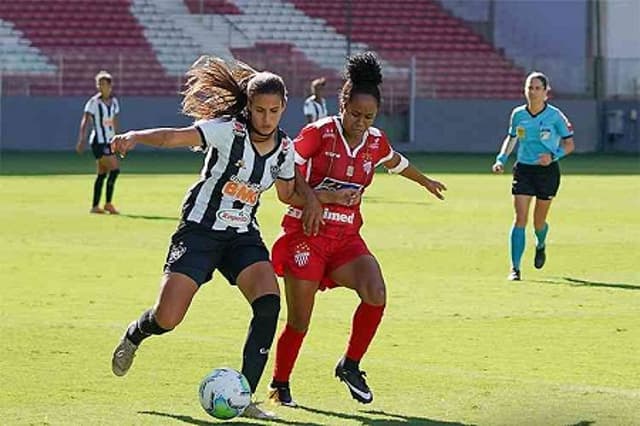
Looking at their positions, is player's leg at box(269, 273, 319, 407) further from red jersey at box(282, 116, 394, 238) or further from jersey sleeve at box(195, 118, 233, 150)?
jersey sleeve at box(195, 118, 233, 150)

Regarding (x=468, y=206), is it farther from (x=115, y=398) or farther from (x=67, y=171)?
(x=115, y=398)

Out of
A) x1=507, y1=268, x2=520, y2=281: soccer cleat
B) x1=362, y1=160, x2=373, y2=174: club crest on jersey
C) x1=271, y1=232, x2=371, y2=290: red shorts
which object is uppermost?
x1=362, y1=160, x2=373, y2=174: club crest on jersey

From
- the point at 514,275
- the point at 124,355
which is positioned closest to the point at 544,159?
the point at 514,275

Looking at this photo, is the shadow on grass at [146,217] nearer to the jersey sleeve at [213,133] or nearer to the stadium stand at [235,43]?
the jersey sleeve at [213,133]

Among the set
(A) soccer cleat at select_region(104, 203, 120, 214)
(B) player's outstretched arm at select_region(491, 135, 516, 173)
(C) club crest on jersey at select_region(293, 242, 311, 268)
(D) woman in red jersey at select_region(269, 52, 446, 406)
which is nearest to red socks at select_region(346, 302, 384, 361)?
(D) woman in red jersey at select_region(269, 52, 446, 406)

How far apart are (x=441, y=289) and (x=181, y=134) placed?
22.7 feet

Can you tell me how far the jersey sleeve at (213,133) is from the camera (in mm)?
8633

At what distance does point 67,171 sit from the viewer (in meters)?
34.6

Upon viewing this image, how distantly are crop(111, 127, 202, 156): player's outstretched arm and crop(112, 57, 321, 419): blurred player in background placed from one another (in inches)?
0.7

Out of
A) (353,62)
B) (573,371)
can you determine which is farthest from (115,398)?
(573,371)

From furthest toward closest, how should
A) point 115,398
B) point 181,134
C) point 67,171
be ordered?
point 67,171, point 115,398, point 181,134

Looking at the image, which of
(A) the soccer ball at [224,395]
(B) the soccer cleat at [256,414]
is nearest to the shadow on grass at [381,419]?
(B) the soccer cleat at [256,414]

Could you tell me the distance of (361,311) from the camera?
9320 millimetres

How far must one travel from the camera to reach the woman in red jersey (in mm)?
9203
